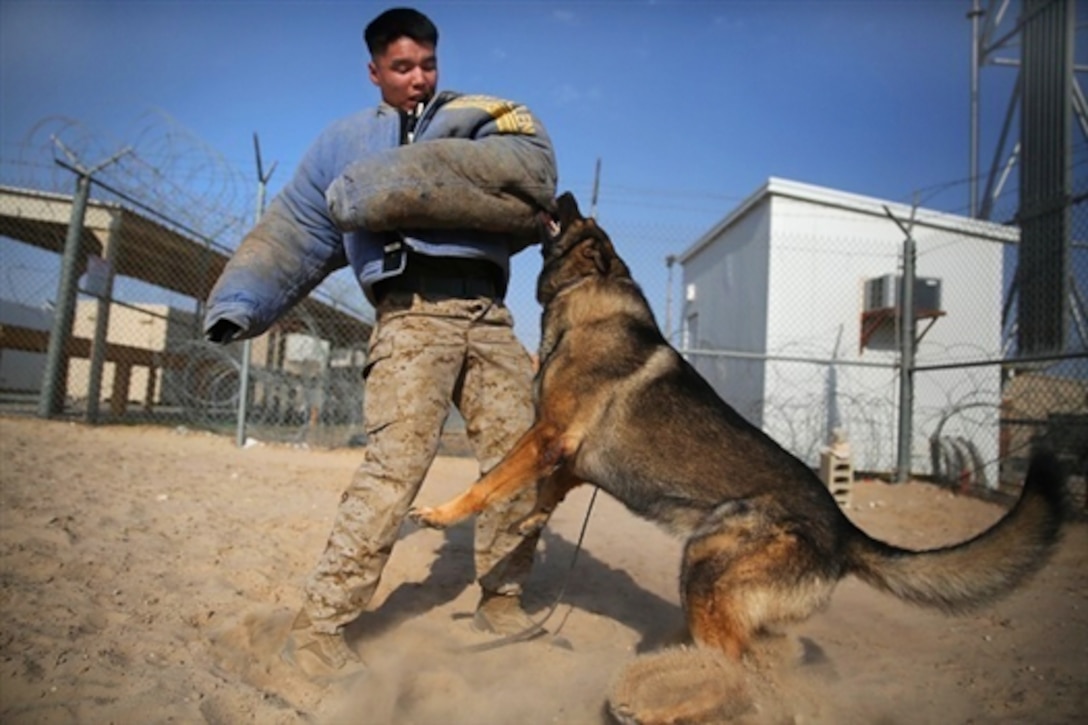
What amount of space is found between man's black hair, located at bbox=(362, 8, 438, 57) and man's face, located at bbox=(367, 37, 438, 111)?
25 mm

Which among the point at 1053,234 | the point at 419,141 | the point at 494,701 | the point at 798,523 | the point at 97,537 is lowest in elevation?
the point at 494,701

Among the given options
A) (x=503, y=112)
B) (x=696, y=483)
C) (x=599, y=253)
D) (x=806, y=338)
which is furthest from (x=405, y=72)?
(x=806, y=338)

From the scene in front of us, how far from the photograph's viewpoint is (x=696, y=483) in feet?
8.33

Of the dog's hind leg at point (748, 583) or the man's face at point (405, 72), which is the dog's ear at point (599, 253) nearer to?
the man's face at point (405, 72)

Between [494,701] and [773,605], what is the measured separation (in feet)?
3.66

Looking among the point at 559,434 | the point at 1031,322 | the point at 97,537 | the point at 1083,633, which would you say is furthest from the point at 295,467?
the point at 1031,322

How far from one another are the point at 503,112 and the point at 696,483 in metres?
1.85

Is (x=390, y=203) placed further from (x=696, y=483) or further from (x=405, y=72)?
(x=696, y=483)

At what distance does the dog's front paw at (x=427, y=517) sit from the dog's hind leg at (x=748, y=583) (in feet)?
3.38

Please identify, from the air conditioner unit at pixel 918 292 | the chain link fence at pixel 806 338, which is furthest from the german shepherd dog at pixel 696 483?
the air conditioner unit at pixel 918 292

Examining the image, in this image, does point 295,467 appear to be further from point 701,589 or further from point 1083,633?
point 1083,633

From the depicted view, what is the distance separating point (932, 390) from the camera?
10.0 m

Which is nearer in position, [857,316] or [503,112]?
[503,112]

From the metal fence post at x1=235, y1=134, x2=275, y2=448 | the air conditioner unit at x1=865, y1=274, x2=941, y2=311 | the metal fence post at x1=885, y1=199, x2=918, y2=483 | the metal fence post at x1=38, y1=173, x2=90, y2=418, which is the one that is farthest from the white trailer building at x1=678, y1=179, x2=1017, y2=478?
the metal fence post at x1=38, y1=173, x2=90, y2=418
